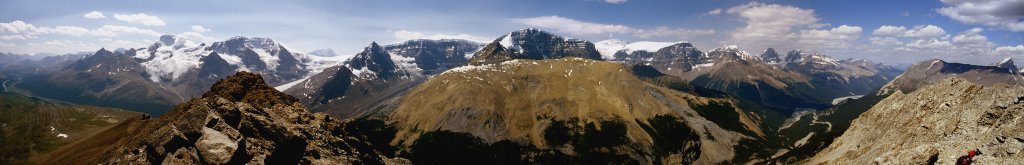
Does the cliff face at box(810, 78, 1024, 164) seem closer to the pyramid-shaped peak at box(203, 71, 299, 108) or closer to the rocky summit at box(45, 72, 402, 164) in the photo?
the rocky summit at box(45, 72, 402, 164)

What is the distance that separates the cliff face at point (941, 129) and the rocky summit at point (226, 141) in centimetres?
9021

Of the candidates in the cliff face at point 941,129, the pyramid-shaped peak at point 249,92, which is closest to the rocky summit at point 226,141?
the pyramid-shaped peak at point 249,92

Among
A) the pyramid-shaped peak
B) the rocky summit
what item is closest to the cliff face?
the rocky summit

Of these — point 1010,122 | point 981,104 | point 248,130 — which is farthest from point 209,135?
point 981,104

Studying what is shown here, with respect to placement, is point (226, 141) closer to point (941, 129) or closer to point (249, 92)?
point (249, 92)

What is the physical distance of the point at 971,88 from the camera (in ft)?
474

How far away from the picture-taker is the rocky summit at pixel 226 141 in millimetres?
50531

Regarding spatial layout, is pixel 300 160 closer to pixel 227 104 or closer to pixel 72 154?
pixel 227 104

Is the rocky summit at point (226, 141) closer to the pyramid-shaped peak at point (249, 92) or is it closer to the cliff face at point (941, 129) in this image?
the pyramid-shaped peak at point (249, 92)

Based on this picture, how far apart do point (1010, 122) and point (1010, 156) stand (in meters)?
30.4

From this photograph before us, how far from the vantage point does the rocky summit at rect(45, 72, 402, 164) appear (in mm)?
50531

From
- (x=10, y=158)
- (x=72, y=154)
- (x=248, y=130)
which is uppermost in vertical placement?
(x=248, y=130)

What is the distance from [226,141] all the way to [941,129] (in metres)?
151

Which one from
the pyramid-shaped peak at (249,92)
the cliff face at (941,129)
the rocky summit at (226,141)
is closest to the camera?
the rocky summit at (226,141)
